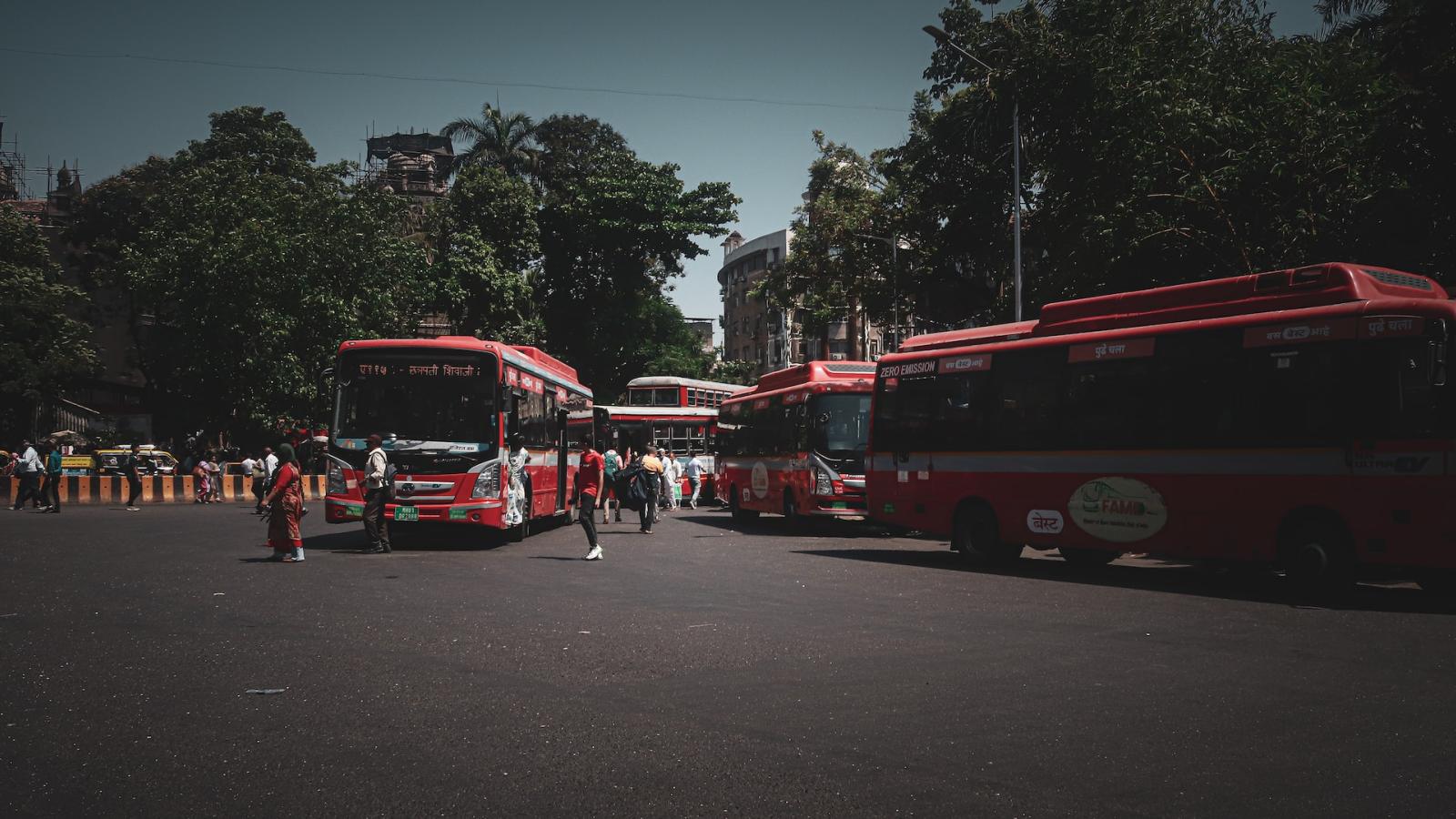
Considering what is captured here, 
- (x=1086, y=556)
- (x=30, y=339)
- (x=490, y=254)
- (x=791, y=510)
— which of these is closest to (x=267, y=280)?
(x=490, y=254)

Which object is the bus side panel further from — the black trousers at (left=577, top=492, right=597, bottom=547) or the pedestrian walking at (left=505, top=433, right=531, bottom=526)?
the pedestrian walking at (left=505, top=433, right=531, bottom=526)

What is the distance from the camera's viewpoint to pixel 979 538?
16.8 meters

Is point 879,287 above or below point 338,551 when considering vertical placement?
above

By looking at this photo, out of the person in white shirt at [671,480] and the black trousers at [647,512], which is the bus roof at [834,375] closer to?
the black trousers at [647,512]

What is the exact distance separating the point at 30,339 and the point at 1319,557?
4629cm

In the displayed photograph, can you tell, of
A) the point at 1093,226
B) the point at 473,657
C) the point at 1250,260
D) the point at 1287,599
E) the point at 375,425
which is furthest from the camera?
the point at 1093,226

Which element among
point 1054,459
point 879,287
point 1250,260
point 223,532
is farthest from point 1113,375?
point 879,287

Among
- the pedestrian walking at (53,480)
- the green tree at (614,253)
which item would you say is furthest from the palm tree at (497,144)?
the pedestrian walking at (53,480)

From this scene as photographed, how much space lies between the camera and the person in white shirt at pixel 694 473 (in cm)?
3841

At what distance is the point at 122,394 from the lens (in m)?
62.5

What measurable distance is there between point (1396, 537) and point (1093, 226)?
12098 millimetres

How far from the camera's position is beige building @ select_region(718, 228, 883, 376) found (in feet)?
289

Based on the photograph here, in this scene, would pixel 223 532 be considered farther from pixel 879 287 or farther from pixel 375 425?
pixel 879 287

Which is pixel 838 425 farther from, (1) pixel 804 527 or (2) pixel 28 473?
(2) pixel 28 473
